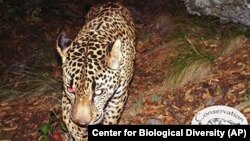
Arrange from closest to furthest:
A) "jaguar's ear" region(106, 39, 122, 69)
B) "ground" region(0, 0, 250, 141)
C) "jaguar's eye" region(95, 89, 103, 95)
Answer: "jaguar's eye" region(95, 89, 103, 95), "jaguar's ear" region(106, 39, 122, 69), "ground" region(0, 0, 250, 141)

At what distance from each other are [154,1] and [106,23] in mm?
4034

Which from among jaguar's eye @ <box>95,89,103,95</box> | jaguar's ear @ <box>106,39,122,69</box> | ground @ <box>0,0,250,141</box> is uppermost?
jaguar's ear @ <box>106,39,122,69</box>

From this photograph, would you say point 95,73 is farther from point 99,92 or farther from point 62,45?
point 62,45

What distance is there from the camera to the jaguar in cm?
543

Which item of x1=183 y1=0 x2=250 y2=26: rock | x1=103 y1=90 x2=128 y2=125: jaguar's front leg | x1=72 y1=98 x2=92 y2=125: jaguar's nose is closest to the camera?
x1=72 y1=98 x2=92 y2=125: jaguar's nose

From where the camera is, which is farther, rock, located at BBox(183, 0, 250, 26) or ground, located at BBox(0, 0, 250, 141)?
rock, located at BBox(183, 0, 250, 26)

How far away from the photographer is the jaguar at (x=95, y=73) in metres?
5.43

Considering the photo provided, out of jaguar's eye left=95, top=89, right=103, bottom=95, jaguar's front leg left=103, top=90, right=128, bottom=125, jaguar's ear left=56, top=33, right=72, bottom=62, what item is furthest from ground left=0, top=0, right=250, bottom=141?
jaguar's eye left=95, top=89, right=103, bottom=95

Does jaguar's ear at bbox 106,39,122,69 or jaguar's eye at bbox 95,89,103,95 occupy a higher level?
jaguar's ear at bbox 106,39,122,69

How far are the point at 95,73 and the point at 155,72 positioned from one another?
3.05 metres

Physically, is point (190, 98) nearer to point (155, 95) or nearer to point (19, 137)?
point (155, 95)

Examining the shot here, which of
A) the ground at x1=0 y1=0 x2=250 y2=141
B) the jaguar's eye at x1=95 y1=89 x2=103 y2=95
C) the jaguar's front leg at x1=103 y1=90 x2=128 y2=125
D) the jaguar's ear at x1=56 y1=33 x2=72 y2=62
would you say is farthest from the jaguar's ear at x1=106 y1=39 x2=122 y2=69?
the ground at x1=0 y1=0 x2=250 y2=141

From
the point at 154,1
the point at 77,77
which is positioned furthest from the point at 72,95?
the point at 154,1

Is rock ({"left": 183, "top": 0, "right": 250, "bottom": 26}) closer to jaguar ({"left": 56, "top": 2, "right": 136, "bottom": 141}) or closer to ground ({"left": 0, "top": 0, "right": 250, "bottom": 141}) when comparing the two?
ground ({"left": 0, "top": 0, "right": 250, "bottom": 141})
